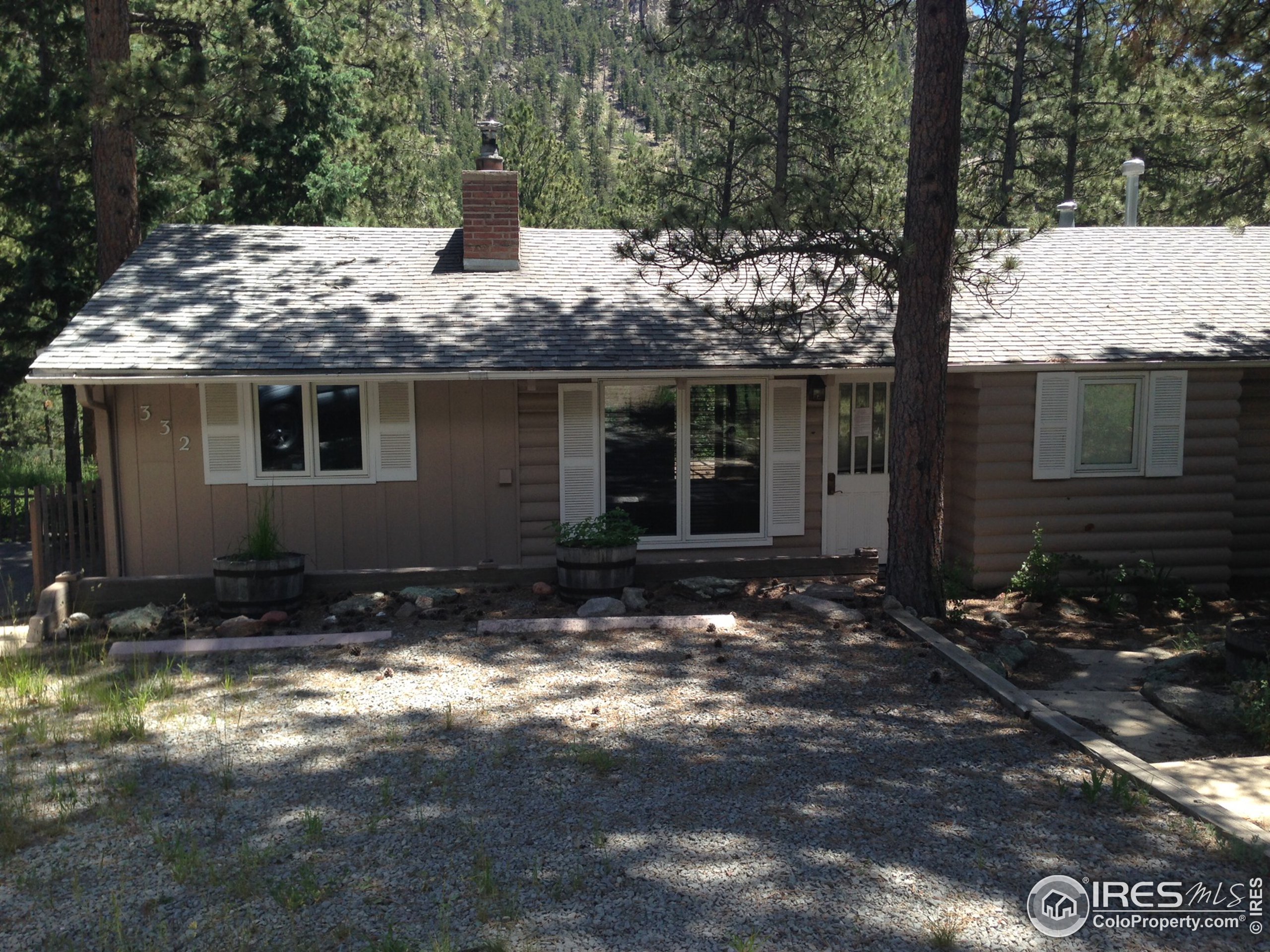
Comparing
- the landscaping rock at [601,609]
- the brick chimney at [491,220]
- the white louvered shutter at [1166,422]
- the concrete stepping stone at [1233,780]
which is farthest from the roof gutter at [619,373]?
the concrete stepping stone at [1233,780]

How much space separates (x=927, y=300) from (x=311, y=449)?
252 inches

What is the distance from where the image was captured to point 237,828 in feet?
16.7

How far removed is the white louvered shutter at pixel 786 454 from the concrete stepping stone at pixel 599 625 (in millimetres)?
2706

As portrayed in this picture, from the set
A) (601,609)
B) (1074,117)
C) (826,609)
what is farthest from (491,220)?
(1074,117)

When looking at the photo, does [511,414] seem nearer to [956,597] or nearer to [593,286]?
[593,286]

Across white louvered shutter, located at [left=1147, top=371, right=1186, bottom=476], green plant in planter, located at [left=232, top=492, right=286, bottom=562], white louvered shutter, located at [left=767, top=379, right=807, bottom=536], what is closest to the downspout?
green plant in planter, located at [left=232, top=492, right=286, bottom=562]

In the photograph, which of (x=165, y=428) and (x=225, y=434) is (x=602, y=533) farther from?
(x=165, y=428)

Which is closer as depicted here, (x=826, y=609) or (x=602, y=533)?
(x=826, y=609)

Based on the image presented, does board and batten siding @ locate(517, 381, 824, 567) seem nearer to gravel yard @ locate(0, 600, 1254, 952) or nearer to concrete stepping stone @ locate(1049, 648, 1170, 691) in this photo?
gravel yard @ locate(0, 600, 1254, 952)

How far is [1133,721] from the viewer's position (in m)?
7.00

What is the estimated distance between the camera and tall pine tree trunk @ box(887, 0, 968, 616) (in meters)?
8.56

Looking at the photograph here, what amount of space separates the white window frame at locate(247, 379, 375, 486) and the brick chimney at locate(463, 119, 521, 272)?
271 centimetres

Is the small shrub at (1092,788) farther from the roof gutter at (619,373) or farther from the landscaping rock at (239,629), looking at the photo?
the landscaping rock at (239,629)

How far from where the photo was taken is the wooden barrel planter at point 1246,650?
714 cm
